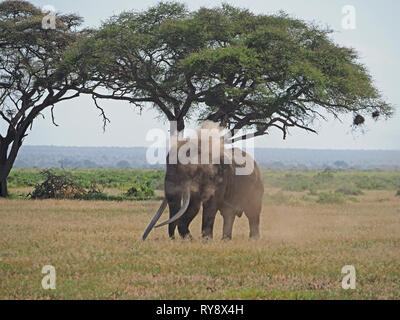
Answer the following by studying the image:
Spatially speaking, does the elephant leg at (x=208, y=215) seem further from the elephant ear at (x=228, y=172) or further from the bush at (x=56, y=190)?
the bush at (x=56, y=190)

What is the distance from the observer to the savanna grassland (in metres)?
9.04

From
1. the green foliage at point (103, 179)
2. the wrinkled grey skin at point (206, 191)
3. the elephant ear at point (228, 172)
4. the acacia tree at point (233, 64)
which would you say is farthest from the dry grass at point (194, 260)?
the green foliage at point (103, 179)

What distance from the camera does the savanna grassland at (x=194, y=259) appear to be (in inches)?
356

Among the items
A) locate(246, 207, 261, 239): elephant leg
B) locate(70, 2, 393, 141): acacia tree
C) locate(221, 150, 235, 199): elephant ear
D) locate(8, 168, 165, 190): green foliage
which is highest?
locate(70, 2, 393, 141): acacia tree

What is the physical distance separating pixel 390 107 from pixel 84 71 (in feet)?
42.4

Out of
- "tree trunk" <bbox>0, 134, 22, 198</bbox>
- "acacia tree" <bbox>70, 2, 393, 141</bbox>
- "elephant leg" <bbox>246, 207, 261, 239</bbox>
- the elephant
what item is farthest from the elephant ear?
"tree trunk" <bbox>0, 134, 22, 198</bbox>

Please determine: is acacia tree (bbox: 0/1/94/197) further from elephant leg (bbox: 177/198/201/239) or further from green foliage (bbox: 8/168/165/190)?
elephant leg (bbox: 177/198/201/239)

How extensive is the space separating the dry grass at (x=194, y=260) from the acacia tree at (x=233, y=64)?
7.39m

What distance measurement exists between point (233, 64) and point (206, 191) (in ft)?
41.2

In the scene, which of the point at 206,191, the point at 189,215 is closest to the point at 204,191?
the point at 206,191

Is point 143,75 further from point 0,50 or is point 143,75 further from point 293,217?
point 293,217

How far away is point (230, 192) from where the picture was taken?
13.7 metres

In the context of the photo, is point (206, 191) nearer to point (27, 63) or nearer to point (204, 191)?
point (204, 191)
